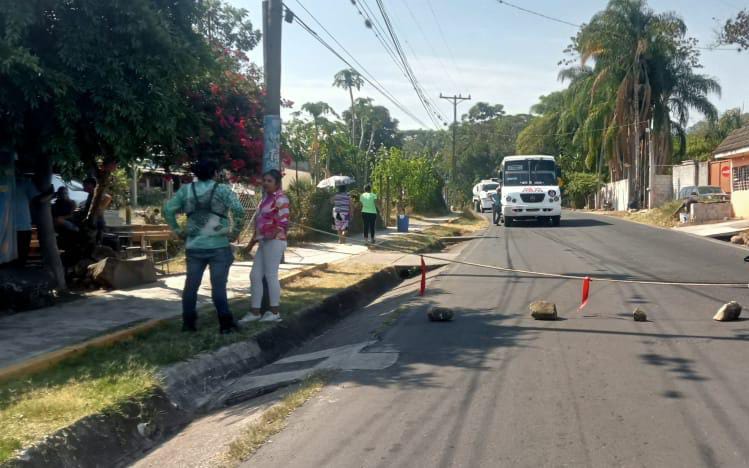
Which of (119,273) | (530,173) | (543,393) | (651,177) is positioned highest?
(651,177)

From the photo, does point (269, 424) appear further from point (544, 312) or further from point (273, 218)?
point (544, 312)

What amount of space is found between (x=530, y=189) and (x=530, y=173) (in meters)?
1.07

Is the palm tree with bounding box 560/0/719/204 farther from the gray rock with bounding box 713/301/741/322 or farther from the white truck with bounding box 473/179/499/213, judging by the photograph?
the gray rock with bounding box 713/301/741/322

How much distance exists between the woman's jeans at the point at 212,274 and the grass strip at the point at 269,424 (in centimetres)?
174

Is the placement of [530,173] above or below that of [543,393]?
above

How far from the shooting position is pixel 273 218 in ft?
27.9

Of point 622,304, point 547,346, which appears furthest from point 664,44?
point 547,346

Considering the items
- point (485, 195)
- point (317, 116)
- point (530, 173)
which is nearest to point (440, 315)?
point (530, 173)

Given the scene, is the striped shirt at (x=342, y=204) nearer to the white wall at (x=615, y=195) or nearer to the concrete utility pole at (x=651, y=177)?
the concrete utility pole at (x=651, y=177)

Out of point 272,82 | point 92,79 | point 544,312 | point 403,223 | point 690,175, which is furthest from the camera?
point 690,175

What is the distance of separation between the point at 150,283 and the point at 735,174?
26.3m

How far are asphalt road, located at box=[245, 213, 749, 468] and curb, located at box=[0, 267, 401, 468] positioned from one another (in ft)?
1.96

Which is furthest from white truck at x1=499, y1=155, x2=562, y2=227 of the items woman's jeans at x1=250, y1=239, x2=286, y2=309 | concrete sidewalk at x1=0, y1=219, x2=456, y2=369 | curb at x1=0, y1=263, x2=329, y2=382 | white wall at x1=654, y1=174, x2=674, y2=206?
curb at x1=0, y1=263, x2=329, y2=382

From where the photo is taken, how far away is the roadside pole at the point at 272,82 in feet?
35.2
